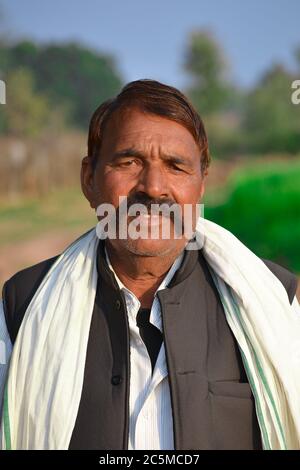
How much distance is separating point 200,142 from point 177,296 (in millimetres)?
482

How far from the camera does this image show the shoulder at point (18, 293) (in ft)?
6.40

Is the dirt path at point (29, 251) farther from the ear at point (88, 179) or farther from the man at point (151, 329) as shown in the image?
the man at point (151, 329)

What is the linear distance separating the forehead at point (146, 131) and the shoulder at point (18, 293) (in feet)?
1.60

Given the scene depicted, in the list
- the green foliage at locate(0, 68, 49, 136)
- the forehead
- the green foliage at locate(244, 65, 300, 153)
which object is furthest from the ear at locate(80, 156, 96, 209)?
the green foliage at locate(244, 65, 300, 153)

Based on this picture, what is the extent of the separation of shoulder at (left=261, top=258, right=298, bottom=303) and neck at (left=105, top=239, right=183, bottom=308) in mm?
326

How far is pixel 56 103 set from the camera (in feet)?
162

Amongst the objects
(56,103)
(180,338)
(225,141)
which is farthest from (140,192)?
(56,103)

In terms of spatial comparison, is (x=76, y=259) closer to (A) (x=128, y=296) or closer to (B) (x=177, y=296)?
(A) (x=128, y=296)

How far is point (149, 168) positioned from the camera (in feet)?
6.14

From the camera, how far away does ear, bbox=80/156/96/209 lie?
2059mm

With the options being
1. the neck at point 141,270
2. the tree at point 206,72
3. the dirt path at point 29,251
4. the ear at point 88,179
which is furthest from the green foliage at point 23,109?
the neck at point 141,270

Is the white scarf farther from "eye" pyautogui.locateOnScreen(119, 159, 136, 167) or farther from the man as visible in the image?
"eye" pyautogui.locateOnScreen(119, 159, 136, 167)

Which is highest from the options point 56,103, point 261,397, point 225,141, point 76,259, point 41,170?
point 56,103

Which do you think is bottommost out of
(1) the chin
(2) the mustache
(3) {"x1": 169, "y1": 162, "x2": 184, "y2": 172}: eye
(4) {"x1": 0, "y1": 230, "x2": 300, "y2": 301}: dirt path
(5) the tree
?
(1) the chin
